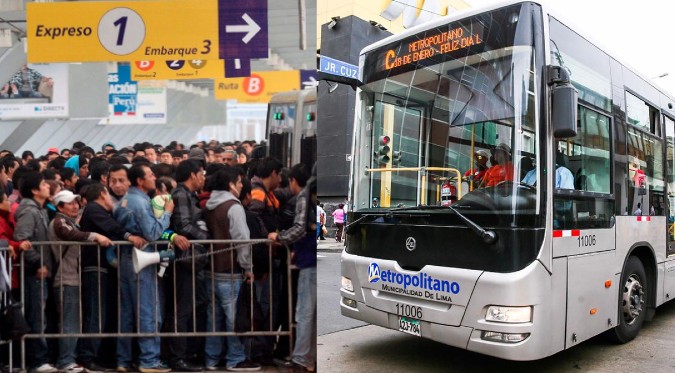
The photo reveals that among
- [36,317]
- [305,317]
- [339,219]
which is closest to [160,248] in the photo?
[36,317]

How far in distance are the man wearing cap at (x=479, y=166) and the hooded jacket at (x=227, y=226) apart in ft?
8.06

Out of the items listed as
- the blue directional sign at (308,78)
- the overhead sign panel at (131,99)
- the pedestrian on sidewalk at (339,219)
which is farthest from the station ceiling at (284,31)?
the pedestrian on sidewalk at (339,219)

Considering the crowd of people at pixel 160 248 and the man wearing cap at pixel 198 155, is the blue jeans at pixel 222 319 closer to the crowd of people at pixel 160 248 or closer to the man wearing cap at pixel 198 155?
the crowd of people at pixel 160 248

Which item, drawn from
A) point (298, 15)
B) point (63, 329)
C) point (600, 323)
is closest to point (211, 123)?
point (298, 15)

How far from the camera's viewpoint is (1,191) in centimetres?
185

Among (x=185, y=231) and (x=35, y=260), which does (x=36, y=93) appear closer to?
(x=35, y=260)

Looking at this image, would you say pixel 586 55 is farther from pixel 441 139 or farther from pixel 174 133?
pixel 174 133

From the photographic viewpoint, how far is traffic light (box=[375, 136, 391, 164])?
475 cm

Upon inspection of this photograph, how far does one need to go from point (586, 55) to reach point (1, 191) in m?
4.36

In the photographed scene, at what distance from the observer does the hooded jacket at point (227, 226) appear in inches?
76.9

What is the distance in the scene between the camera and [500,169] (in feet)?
12.8

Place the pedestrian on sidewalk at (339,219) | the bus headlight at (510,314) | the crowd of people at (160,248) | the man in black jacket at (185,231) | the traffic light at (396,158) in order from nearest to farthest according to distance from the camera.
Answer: the crowd of people at (160,248), the man in black jacket at (185,231), the bus headlight at (510,314), the traffic light at (396,158), the pedestrian on sidewalk at (339,219)

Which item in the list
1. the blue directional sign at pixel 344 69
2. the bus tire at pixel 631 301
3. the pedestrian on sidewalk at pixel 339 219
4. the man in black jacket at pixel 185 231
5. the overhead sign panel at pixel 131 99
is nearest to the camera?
the overhead sign panel at pixel 131 99

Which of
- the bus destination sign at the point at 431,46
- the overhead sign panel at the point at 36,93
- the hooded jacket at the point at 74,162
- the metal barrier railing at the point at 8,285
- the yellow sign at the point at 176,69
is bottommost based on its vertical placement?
the metal barrier railing at the point at 8,285
